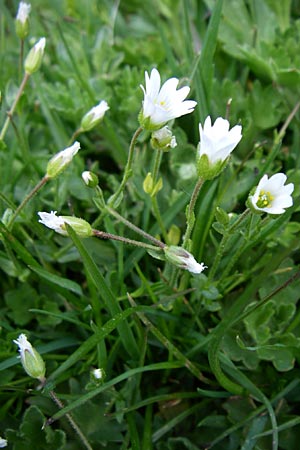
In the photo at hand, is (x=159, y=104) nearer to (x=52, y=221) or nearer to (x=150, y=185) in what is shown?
(x=150, y=185)

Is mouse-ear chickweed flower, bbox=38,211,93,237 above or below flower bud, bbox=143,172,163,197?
above

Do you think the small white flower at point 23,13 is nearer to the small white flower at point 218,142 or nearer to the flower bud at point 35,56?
the flower bud at point 35,56

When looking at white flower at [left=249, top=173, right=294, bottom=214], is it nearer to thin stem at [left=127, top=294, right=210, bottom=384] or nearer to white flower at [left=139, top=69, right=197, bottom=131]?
white flower at [left=139, top=69, right=197, bottom=131]

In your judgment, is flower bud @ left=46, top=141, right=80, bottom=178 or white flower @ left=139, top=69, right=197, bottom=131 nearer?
white flower @ left=139, top=69, right=197, bottom=131

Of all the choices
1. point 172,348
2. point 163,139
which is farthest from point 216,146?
point 172,348

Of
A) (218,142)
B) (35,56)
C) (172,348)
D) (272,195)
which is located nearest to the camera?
(218,142)

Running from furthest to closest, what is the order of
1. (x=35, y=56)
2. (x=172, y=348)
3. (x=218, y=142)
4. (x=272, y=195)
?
(x=35, y=56) < (x=172, y=348) < (x=272, y=195) < (x=218, y=142)

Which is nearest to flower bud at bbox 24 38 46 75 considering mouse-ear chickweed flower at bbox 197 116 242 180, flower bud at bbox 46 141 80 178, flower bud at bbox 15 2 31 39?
flower bud at bbox 15 2 31 39
